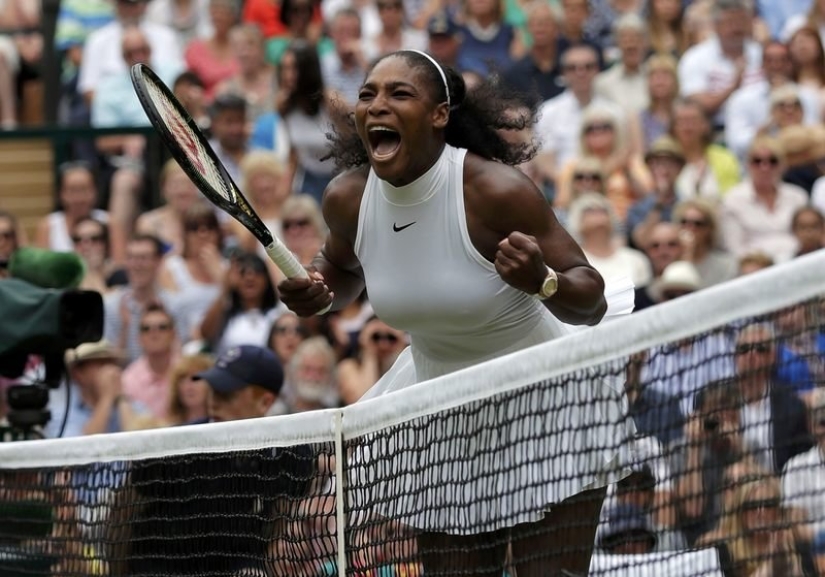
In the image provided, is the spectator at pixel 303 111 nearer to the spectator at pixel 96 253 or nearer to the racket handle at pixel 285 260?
the spectator at pixel 96 253

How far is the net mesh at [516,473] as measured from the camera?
3.62 m

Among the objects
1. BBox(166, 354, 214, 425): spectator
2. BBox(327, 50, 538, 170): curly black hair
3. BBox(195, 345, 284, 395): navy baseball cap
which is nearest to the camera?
BBox(327, 50, 538, 170): curly black hair

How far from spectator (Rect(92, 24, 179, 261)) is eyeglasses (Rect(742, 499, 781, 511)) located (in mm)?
8159

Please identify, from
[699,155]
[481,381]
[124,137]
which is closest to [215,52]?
[124,137]

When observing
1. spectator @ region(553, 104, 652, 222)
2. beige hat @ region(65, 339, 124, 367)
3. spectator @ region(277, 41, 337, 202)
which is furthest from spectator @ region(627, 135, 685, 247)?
beige hat @ region(65, 339, 124, 367)

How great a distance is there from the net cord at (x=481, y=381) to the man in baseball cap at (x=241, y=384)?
1.18m

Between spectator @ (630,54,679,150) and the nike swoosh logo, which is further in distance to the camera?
spectator @ (630,54,679,150)

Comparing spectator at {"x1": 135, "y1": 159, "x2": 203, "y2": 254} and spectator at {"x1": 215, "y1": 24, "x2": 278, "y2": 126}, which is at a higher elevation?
spectator at {"x1": 215, "y1": 24, "x2": 278, "y2": 126}

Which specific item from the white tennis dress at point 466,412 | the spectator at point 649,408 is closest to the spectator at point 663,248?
the white tennis dress at point 466,412

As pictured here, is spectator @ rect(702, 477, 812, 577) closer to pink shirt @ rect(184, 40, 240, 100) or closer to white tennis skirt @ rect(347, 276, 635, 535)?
white tennis skirt @ rect(347, 276, 635, 535)

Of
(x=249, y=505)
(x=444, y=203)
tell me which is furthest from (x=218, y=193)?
(x=249, y=505)

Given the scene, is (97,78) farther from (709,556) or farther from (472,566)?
(709,556)

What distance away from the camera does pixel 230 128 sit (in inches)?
469

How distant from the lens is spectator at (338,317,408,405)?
9469 millimetres
